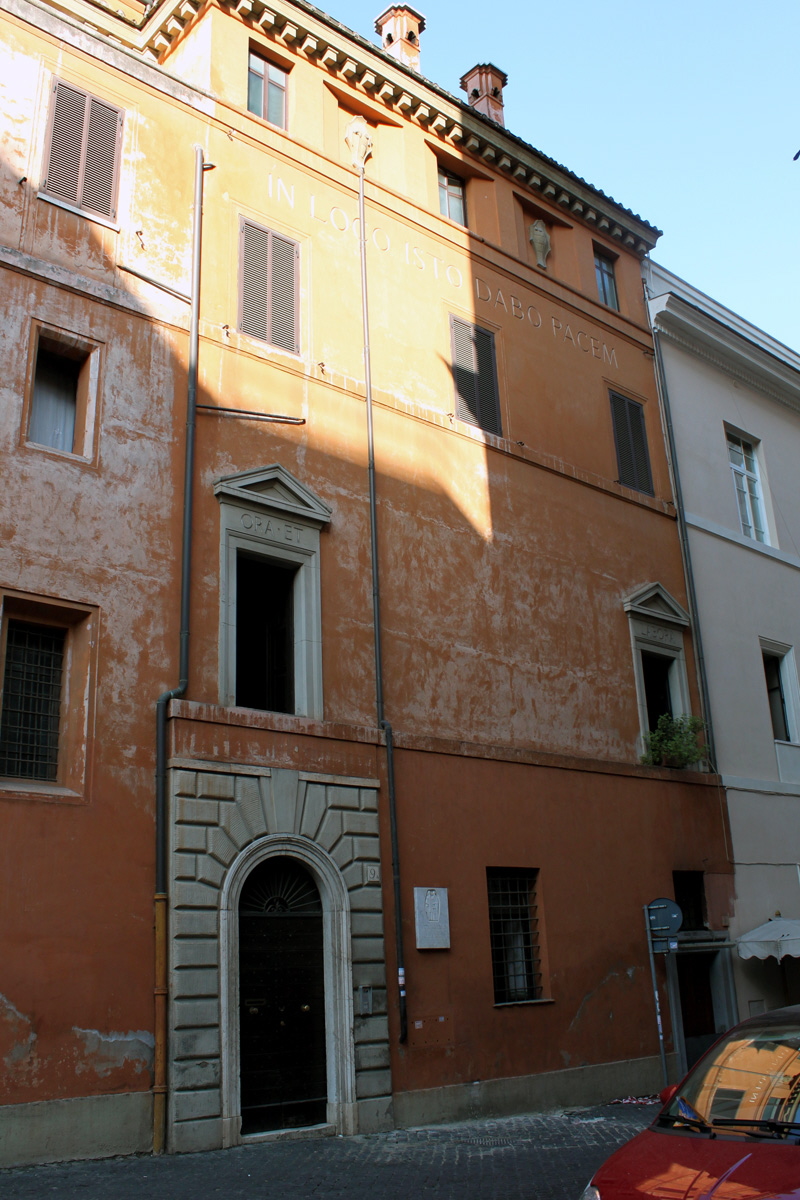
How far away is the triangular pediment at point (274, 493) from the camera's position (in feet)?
39.6

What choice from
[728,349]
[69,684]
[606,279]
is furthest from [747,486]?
[69,684]

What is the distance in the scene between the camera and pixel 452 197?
55.9 ft

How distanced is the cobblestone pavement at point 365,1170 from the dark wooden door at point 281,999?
0.42m

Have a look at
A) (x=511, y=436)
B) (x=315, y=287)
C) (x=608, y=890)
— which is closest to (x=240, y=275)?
(x=315, y=287)

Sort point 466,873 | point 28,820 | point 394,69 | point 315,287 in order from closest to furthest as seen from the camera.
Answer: point 28,820, point 466,873, point 315,287, point 394,69

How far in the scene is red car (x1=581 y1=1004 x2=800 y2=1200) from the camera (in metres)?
4.63

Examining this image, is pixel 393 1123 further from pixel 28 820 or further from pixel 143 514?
pixel 143 514

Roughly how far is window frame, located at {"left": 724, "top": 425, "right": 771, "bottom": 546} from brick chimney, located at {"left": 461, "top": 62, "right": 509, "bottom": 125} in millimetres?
6997

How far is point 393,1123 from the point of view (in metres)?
11.2

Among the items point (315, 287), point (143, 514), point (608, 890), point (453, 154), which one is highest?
point (453, 154)

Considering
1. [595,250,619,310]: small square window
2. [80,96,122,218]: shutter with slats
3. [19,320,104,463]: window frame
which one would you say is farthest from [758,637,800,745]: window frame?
[80,96,122,218]: shutter with slats

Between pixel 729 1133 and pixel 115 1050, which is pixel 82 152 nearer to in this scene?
pixel 115 1050

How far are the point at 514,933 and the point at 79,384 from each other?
8.15 meters

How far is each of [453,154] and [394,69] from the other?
61.3 inches
